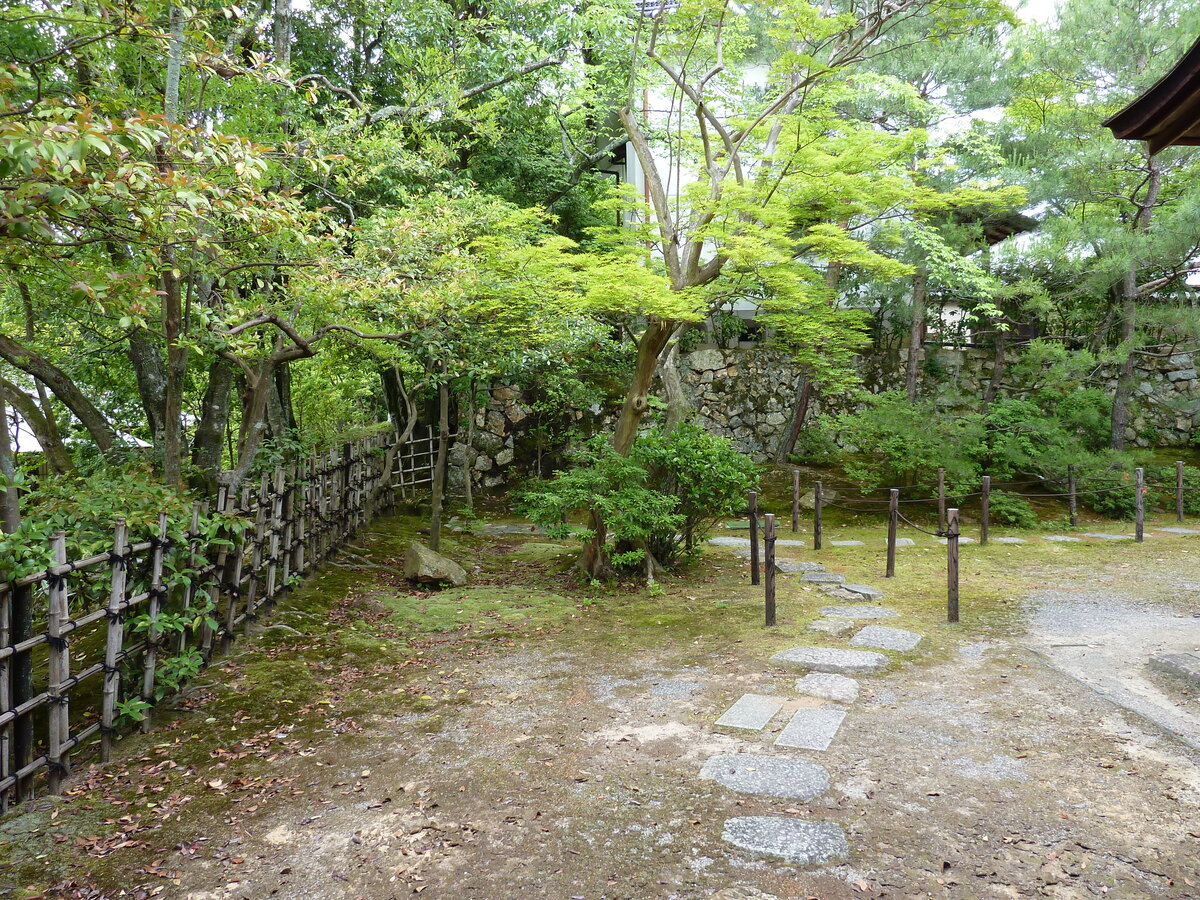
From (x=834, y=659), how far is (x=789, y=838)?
271 centimetres

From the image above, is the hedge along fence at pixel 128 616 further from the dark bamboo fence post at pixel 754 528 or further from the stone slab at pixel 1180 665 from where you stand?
the stone slab at pixel 1180 665

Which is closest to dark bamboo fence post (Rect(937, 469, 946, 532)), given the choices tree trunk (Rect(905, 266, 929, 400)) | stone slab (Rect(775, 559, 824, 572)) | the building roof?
tree trunk (Rect(905, 266, 929, 400))

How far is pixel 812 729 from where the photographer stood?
4516 millimetres

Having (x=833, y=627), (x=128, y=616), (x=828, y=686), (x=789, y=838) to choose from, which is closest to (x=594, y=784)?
(x=789, y=838)

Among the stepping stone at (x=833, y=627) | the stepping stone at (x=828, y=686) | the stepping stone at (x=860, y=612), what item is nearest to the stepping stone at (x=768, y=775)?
the stepping stone at (x=828, y=686)

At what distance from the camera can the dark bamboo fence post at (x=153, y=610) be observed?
4566mm

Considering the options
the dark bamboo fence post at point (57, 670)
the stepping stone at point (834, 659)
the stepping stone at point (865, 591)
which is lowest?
the stepping stone at point (834, 659)

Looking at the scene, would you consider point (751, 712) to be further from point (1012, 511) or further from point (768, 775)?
point (1012, 511)

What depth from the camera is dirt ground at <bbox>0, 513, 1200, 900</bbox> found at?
10.2 feet

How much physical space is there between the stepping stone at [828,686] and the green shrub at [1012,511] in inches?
346

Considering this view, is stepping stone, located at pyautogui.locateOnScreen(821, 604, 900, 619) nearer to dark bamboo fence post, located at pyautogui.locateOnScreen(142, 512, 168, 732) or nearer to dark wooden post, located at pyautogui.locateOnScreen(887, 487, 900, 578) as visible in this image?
→ dark wooden post, located at pyautogui.locateOnScreen(887, 487, 900, 578)

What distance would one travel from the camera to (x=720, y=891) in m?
3.00

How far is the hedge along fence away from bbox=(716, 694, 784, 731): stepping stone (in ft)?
11.6

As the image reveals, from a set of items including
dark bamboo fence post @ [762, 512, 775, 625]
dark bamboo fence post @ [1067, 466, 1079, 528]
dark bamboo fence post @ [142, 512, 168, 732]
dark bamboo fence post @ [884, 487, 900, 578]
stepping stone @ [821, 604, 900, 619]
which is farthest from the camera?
dark bamboo fence post @ [1067, 466, 1079, 528]
